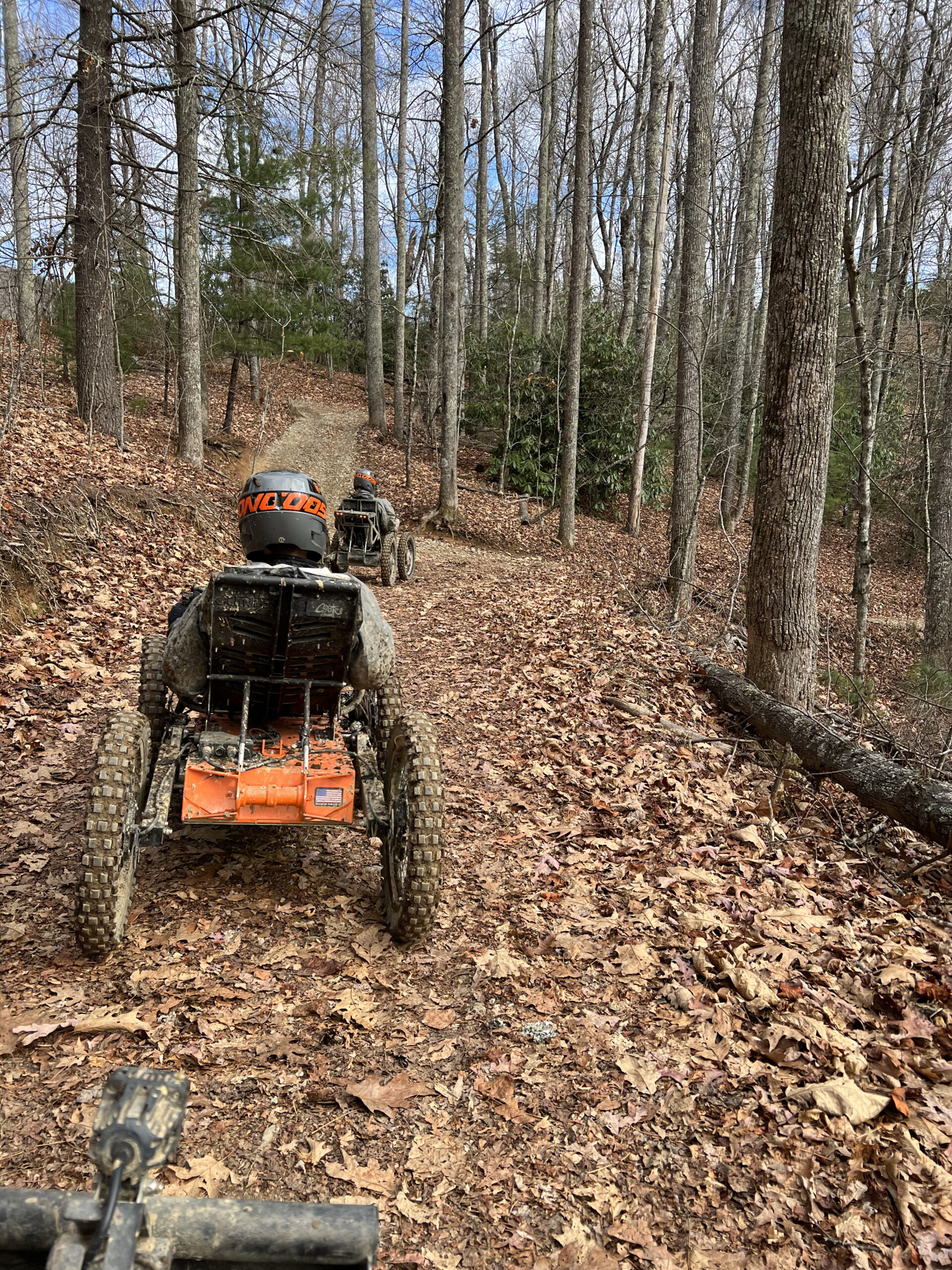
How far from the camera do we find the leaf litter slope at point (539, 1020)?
252cm

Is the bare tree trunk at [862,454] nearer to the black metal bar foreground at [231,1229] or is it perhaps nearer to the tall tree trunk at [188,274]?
the black metal bar foreground at [231,1229]

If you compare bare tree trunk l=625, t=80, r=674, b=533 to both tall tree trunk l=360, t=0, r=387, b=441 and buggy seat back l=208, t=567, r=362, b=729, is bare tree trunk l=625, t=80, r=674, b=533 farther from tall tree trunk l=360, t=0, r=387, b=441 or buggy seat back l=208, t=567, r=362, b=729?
buggy seat back l=208, t=567, r=362, b=729

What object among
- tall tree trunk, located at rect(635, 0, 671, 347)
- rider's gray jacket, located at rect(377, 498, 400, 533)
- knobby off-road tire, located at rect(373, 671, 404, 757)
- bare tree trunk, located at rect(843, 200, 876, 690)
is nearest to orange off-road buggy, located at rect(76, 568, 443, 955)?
knobby off-road tire, located at rect(373, 671, 404, 757)

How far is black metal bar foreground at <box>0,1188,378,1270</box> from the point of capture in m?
1.18

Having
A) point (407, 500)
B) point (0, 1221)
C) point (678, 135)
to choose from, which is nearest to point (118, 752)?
point (0, 1221)

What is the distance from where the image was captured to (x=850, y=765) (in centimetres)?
548

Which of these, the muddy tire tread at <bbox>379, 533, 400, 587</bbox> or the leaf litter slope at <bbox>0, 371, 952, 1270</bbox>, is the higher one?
the muddy tire tread at <bbox>379, 533, 400, 587</bbox>

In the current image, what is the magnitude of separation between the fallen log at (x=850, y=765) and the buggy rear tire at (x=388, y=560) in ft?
20.5

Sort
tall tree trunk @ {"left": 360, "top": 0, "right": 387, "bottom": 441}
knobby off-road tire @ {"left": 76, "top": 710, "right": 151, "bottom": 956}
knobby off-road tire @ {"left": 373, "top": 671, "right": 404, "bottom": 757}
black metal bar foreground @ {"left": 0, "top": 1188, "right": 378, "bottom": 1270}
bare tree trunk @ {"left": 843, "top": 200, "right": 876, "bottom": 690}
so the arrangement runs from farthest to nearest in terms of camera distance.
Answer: tall tree trunk @ {"left": 360, "top": 0, "right": 387, "bottom": 441} < bare tree trunk @ {"left": 843, "top": 200, "right": 876, "bottom": 690} < knobby off-road tire @ {"left": 373, "top": 671, "right": 404, "bottom": 757} < knobby off-road tire @ {"left": 76, "top": 710, "right": 151, "bottom": 956} < black metal bar foreground @ {"left": 0, "top": 1188, "right": 378, "bottom": 1270}

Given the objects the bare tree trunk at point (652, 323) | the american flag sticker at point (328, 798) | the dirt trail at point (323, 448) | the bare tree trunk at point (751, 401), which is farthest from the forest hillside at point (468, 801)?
the bare tree trunk at point (751, 401)

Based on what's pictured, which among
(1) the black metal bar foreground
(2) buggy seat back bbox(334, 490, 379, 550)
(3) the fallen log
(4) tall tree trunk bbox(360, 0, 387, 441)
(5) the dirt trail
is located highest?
(4) tall tree trunk bbox(360, 0, 387, 441)

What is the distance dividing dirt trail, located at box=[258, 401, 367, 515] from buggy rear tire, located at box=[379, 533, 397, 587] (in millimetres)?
3588

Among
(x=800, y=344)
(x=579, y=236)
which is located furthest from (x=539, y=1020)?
(x=579, y=236)

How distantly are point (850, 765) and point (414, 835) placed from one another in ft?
11.2
